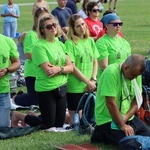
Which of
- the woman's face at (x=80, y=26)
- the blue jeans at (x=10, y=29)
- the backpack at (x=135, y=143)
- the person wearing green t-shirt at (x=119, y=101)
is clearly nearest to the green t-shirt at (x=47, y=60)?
the woman's face at (x=80, y=26)

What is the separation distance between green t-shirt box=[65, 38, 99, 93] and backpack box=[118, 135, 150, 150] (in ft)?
5.80

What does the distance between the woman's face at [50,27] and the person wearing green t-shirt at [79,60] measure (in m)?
0.44

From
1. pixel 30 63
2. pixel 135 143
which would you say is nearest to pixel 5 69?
pixel 30 63

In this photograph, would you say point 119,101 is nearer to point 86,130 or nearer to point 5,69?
point 86,130

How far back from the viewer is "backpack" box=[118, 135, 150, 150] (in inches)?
253

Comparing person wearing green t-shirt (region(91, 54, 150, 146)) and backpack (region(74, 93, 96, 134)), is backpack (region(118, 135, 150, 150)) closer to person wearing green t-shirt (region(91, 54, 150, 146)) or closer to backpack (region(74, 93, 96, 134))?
person wearing green t-shirt (region(91, 54, 150, 146))

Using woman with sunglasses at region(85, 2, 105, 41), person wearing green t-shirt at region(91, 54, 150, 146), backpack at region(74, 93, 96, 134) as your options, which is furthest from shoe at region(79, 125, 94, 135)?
woman with sunglasses at region(85, 2, 105, 41)

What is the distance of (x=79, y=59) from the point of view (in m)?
8.27

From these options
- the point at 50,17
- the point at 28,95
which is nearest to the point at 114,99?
the point at 50,17

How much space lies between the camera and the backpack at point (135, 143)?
6.41 metres

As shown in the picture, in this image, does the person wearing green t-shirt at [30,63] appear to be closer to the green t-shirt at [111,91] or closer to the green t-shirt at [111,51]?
the green t-shirt at [111,51]

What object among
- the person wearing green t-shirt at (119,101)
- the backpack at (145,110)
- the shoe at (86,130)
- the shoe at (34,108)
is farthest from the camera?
the shoe at (34,108)

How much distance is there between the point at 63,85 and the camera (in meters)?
7.90

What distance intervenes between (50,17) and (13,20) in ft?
37.0
